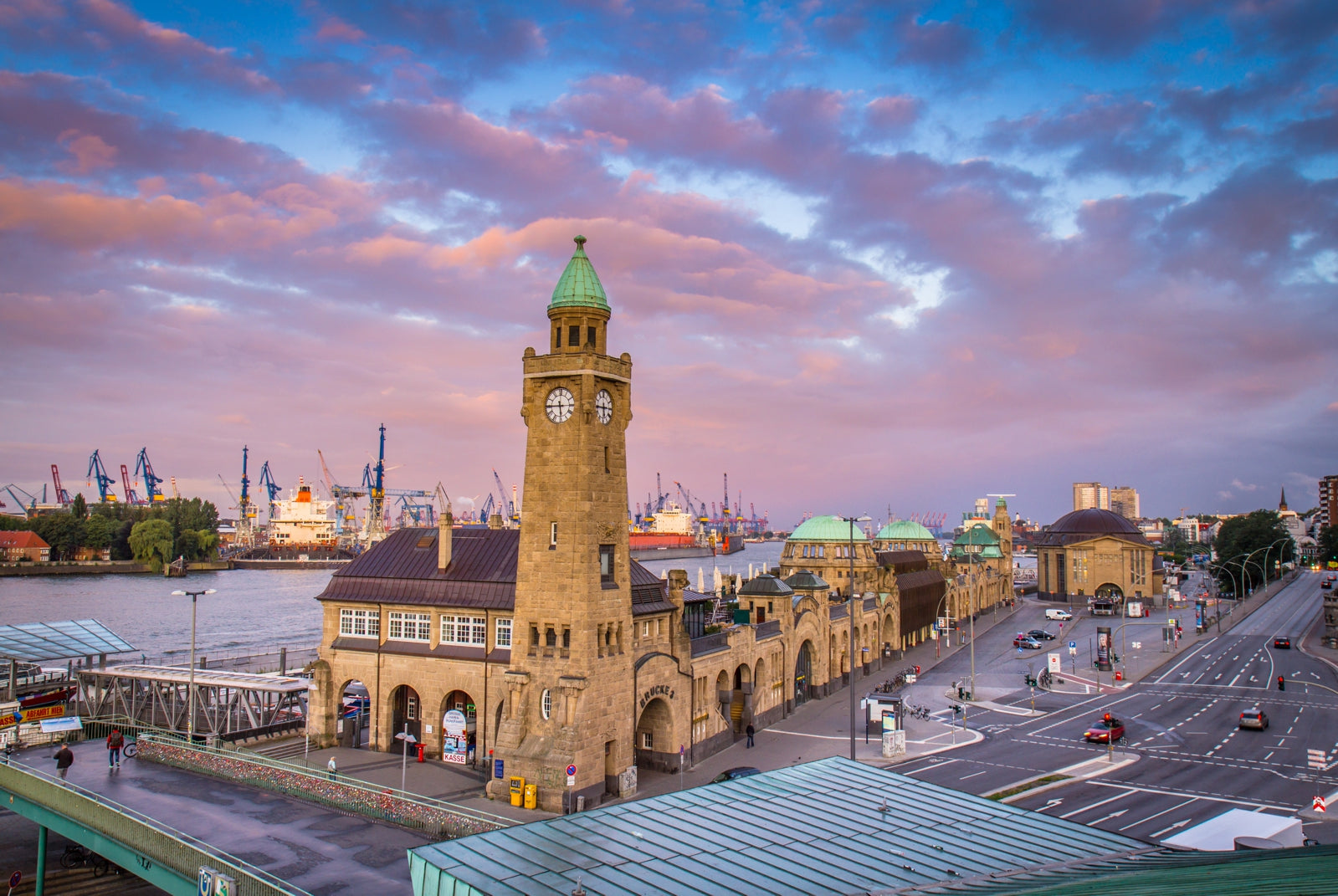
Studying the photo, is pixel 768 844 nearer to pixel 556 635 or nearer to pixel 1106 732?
pixel 556 635

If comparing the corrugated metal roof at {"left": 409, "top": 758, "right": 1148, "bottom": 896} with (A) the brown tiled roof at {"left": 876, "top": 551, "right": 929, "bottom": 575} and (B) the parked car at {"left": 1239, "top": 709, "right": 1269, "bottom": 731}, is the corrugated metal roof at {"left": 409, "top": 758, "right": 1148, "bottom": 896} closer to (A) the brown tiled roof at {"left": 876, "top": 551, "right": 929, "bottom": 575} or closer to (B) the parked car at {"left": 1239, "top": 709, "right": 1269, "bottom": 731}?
(B) the parked car at {"left": 1239, "top": 709, "right": 1269, "bottom": 731}

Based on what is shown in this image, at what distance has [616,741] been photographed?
44.8m

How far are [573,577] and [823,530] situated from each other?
242 feet

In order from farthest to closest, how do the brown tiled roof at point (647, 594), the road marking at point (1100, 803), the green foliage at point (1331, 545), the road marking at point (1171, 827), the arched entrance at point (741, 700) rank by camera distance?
the green foliage at point (1331, 545), the arched entrance at point (741, 700), the brown tiled roof at point (647, 594), the road marking at point (1100, 803), the road marking at point (1171, 827)

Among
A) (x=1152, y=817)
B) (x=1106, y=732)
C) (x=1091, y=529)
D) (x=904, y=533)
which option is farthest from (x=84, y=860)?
(x=1091, y=529)

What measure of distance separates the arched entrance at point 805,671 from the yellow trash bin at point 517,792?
35.6 m

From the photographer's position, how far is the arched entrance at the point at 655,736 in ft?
164

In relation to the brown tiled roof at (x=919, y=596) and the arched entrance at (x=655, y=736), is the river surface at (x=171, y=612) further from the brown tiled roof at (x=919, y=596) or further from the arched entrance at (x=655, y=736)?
the arched entrance at (x=655, y=736)

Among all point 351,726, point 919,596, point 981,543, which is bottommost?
point 351,726

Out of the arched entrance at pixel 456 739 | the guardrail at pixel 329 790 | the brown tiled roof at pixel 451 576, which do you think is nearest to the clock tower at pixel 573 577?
the brown tiled roof at pixel 451 576

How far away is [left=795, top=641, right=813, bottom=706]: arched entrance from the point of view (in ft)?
240

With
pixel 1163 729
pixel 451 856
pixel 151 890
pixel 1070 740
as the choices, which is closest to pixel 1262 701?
pixel 1163 729

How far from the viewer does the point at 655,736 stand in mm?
50688

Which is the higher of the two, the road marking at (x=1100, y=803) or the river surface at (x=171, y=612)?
the road marking at (x=1100, y=803)
